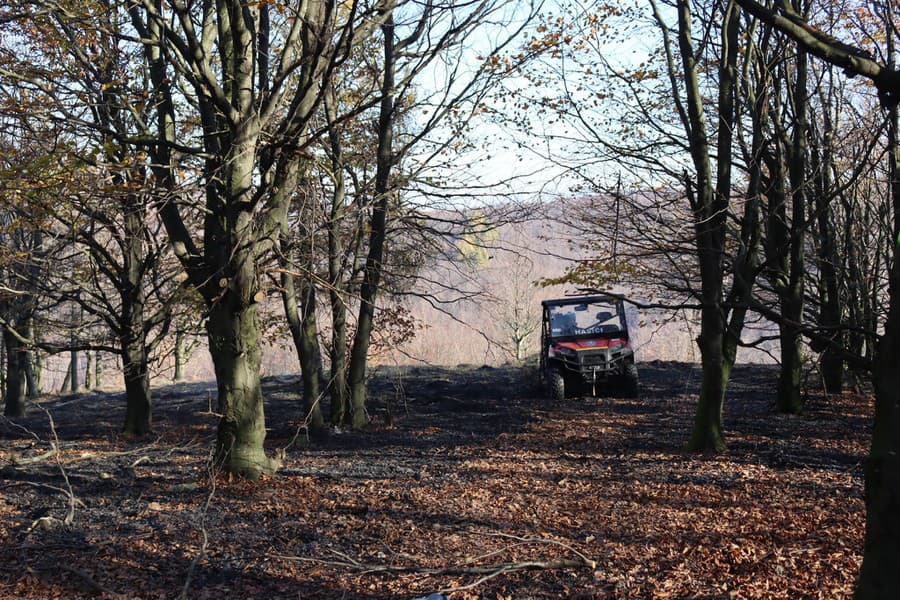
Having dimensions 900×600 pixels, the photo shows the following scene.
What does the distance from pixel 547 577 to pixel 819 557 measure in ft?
5.91

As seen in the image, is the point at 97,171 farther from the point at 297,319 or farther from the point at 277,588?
the point at 277,588

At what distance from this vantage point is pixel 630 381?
15.2 m

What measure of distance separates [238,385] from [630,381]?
9.98 meters

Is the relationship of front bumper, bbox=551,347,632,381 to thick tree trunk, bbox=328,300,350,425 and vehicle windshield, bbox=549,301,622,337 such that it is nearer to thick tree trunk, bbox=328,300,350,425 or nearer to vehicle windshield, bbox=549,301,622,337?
vehicle windshield, bbox=549,301,622,337

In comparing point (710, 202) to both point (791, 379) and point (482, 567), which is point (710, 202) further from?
point (482, 567)

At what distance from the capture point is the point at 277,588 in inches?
183

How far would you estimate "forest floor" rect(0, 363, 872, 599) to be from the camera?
458 cm

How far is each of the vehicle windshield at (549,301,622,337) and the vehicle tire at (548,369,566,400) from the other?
1090 mm

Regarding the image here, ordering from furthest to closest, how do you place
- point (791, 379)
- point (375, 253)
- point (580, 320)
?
point (580, 320) < point (791, 379) < point (375, 253)

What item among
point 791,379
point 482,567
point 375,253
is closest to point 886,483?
point 482,567

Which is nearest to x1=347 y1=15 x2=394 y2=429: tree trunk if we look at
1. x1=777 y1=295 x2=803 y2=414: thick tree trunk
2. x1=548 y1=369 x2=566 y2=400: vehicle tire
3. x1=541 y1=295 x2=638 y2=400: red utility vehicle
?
x1=548 y1=369 x2=566 y2=400: vehicle tire

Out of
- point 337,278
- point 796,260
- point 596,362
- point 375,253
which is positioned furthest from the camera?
point 596,362

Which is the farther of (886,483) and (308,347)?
(308,347)

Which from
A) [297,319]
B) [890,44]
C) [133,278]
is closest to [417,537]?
[297,319]
